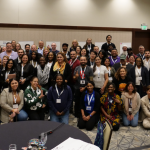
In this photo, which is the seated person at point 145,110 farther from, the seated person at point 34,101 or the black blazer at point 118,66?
the seated person at point 34,101

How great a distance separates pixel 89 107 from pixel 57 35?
17.9 ft

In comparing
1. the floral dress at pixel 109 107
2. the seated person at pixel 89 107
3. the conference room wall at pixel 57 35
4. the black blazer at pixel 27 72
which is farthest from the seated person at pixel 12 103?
the conference room wall at pixel 57 35

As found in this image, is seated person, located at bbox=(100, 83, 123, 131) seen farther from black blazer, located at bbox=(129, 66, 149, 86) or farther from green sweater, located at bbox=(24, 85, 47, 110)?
green sweater, located at bbox=(24, 85, 47, 110)

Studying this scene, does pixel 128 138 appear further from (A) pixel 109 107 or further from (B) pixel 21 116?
(B) pixel 21 116

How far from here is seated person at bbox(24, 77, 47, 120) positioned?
14.3 ft

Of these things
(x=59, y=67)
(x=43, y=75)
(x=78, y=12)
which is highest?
(x=78, y=12)

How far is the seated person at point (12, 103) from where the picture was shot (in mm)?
4199

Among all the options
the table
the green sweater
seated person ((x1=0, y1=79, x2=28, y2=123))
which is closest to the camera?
the table

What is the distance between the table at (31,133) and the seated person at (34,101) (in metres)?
1.46

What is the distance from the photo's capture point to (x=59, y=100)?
14.4 feet

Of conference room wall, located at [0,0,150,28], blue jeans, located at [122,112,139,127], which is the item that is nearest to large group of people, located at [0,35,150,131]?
blue jeans, located at [122,112,139,127]

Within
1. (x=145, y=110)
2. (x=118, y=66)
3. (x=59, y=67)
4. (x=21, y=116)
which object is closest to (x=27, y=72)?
(x=59, y=67)

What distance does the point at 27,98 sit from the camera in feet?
14.3

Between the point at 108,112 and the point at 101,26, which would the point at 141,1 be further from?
the point at 108,112
